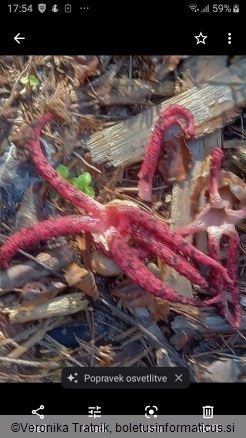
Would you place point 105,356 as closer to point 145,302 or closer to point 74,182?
point 145,302

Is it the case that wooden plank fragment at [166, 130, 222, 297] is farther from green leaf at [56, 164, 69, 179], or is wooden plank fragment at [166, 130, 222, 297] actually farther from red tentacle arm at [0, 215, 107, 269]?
green leaf at [56, 164, 69, 179]

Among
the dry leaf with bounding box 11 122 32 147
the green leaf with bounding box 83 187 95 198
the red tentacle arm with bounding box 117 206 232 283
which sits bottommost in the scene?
the red tentacle arm with bounding box 117 206 232 283

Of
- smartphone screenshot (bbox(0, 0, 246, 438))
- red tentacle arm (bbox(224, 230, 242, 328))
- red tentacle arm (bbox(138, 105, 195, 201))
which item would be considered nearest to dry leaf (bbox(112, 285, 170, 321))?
smartphone screenshot (bbox(0, 0, 246, 438))

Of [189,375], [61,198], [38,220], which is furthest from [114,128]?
[189,375]
